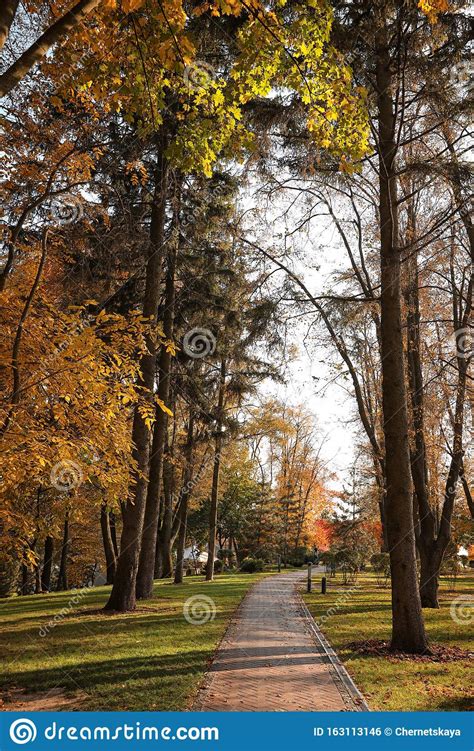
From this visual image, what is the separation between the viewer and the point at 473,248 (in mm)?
13828

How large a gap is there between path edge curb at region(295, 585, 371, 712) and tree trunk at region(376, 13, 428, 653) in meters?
1.12

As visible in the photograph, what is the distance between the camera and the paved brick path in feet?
18.1

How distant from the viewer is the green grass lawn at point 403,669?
5.68 meters

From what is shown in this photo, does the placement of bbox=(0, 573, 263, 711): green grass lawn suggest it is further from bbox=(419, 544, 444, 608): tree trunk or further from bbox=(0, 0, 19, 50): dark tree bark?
bbox=(0, 0, 19, 50): dark tree bark

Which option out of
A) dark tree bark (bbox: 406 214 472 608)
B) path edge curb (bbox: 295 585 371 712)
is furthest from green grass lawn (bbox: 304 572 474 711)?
dark tree bark (bbox: 406 214 472 608)

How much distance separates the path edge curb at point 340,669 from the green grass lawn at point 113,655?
1723 mm

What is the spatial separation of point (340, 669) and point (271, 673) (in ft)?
3.28

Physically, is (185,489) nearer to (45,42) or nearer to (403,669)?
(403,669)

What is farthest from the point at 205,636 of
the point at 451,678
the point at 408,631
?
the point at 451,678

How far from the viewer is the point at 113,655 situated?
294 inches

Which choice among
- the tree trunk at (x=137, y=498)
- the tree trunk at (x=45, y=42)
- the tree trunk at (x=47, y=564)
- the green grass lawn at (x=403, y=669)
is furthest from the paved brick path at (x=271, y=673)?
the tree trunk at (x=47, y=564)

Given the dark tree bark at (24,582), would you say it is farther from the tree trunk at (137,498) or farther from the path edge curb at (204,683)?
the path edge curb at (204,683)

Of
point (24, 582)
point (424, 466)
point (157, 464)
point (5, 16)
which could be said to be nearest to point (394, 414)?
point (424, 466)

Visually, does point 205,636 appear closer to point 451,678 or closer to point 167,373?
point 451,678
